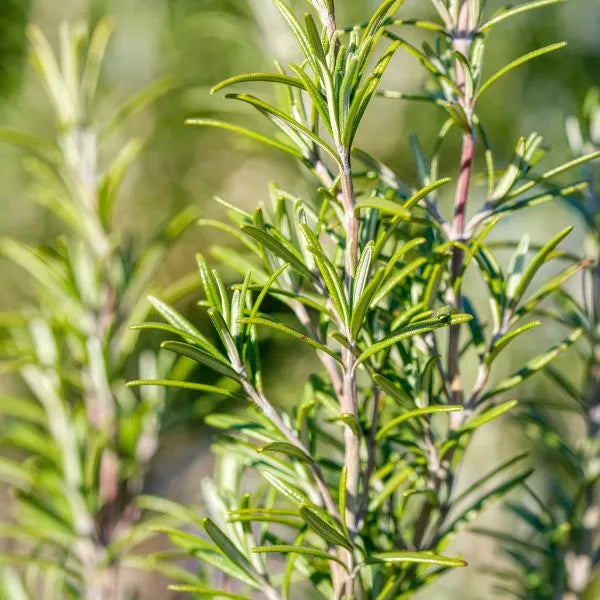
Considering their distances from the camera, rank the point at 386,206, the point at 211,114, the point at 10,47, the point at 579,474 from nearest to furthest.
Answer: the point at 386,206
the point at 579,474
the point at 10,47
the point at 211,114

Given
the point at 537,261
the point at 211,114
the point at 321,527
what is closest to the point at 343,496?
the point at 321,527

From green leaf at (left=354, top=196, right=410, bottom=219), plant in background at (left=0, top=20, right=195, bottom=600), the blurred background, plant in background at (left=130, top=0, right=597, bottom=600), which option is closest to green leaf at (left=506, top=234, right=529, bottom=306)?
plant in background at (left=130, top=0, right=597, bottom=600)

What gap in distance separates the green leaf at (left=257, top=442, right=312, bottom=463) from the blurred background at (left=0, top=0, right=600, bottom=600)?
2.00 feet

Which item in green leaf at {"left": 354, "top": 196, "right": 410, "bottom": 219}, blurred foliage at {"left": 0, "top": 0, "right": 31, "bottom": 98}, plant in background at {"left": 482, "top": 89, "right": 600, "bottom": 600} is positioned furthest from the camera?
blurred foliage at {"left": 0, "top": 0, "right": 31, "bottom": 98}

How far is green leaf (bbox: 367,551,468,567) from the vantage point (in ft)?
0.77

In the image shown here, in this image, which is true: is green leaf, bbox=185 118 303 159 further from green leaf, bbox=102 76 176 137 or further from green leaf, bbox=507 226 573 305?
green leaf, bbox=102 76 176 137

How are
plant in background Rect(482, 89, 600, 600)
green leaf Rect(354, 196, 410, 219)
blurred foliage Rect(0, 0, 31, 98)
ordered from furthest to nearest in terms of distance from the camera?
blurred foliage Rect(0, 0, 31, 98) → plant in background Rect(482, 89, 600, 600) → green leaf Rect(354, 196, 410, 219)

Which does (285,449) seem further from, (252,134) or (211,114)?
(211,114)

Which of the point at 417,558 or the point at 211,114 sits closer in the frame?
the point at 417,558

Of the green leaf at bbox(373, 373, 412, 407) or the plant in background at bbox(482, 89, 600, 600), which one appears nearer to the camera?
the green leaf at bbox(373, 373, 412, 407)

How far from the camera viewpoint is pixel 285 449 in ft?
Result: 0.83

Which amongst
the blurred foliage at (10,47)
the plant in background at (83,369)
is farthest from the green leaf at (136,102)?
the blurred foliage at (10,47)

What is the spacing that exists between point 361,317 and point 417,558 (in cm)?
9

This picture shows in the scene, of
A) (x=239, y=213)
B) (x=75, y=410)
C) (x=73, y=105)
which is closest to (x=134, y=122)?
(x=73, y=105)
